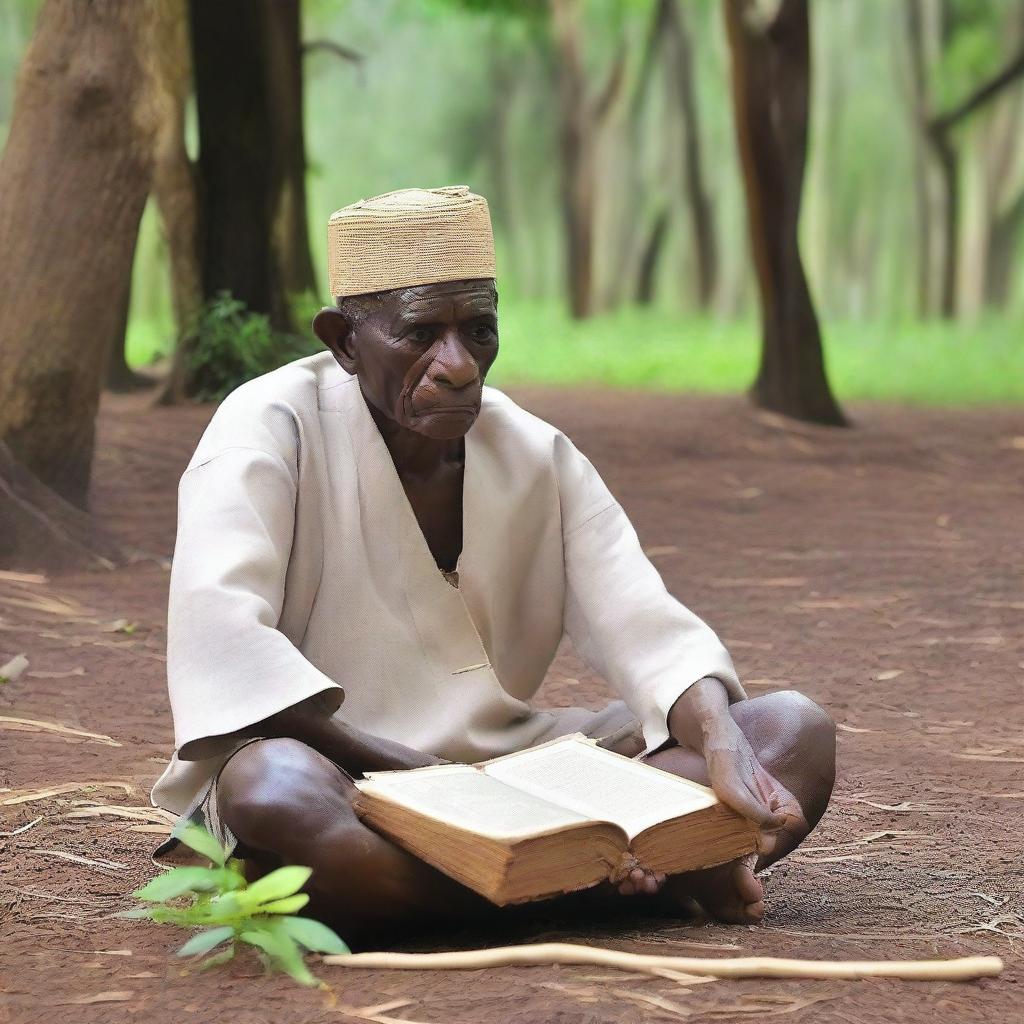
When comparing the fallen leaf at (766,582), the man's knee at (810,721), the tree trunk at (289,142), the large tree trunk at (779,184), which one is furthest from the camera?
the tree trunk at (289,142)

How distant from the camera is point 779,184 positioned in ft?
38.0

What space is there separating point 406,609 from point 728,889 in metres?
0.78

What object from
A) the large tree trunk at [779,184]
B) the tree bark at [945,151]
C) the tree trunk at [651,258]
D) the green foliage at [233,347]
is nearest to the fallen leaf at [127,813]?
the green foliage at [233,347]

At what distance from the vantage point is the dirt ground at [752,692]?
8.53ft

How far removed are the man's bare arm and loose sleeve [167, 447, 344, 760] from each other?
34mm

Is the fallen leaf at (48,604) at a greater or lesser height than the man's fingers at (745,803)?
lesser

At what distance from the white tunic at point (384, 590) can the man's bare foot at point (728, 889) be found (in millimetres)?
261

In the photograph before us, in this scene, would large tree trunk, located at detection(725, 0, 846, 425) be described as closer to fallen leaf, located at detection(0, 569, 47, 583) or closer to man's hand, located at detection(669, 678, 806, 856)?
fallen leaf, located at detection(0, 569, 47, 583)

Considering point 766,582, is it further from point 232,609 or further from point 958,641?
point 232,609

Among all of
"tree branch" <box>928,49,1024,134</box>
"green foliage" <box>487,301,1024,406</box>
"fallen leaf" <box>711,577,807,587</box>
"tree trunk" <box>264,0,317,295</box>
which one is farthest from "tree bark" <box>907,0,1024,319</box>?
"fallen leaf" <box>711,577,807,587</box>

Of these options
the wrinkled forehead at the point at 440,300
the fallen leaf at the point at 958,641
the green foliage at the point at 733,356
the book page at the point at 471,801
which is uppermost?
the wrinkled forehead at the point at 440,300

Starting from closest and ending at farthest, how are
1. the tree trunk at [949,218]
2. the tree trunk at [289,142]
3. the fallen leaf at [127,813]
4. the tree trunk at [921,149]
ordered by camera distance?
the fallen leaf at [127,813]
the tree trunk at [289,142]
the tree trunk at [949,218]
the tree trunk at [921,149]

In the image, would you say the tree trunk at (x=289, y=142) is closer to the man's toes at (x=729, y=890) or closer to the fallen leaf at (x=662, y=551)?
the fallen leaf at (x=662, y=551)

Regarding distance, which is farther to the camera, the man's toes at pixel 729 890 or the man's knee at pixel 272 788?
the man's toes at pixel 729 890
